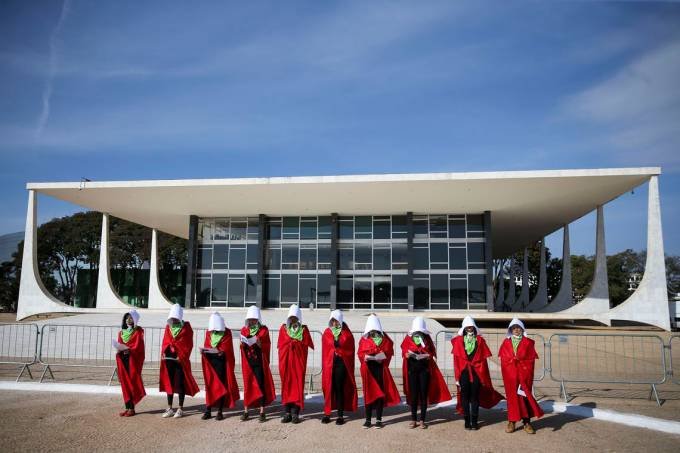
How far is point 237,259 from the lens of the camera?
31078 millimetres

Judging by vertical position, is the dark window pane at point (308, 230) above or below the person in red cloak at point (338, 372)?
above

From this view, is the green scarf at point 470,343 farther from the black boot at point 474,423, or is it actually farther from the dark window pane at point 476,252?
the dark window pane at point 476,252

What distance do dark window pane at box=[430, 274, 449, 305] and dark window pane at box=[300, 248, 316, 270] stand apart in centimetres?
709

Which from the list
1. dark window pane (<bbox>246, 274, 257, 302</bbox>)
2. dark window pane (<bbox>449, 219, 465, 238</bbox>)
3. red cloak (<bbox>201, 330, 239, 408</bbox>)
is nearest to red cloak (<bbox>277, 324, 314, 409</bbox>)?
red cloak (<bbox>201, 330, 239, 408</bbox>)

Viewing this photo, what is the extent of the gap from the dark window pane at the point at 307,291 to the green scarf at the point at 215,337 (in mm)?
22755

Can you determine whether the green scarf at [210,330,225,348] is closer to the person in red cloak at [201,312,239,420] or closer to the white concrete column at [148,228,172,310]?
the person in red cloak at [201,312,239,420]

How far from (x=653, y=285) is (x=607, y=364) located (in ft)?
42.7

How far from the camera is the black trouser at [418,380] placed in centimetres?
676

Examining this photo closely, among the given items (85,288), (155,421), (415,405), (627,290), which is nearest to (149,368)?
(155,421)

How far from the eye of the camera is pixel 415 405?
21.9ft

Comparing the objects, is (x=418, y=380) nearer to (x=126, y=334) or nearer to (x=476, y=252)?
(x=126, y=334)

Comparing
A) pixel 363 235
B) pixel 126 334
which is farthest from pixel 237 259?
pixel 126 334

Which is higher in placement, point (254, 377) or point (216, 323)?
point (216, 323)

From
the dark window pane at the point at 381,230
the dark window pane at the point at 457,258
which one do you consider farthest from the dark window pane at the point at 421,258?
the dark window pane at the point at 381,230
